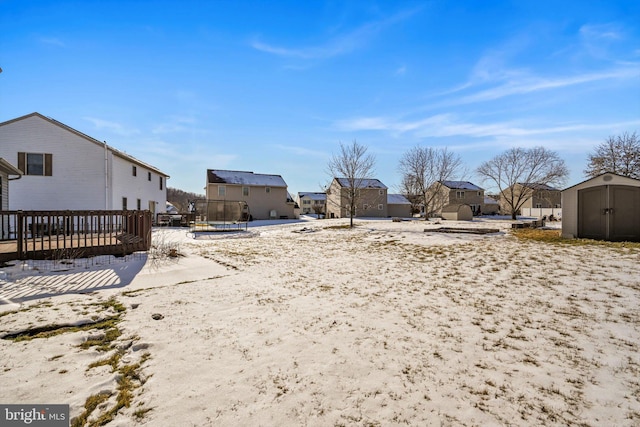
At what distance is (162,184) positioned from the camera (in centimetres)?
2805

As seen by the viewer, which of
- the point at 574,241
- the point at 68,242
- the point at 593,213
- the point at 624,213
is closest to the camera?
the point at 68,242

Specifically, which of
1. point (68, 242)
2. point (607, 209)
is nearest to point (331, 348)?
point (68, 242)

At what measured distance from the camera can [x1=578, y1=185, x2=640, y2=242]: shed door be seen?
40.9ft

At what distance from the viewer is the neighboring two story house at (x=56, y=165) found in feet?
55.1

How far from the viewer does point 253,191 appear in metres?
36.2

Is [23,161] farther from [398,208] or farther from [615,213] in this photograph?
[398,208]

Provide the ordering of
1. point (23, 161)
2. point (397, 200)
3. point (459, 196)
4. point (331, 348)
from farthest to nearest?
point (459, 196) → point (397, 200) → point (23, 161) → point (331, 348)

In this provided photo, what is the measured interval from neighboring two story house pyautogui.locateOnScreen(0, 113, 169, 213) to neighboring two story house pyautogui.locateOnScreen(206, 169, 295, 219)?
16.1 metres

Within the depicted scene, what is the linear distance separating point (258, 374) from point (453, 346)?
236cm

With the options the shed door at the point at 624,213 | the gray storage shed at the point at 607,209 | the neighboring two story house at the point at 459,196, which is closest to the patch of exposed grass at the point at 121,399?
the gray storage shed at the point at 607,209

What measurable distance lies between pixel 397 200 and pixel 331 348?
156ft

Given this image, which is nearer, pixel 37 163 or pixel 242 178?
pixel 37 163

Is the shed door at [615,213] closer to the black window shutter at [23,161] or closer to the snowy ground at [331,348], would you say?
the snowy ground at [331,348]

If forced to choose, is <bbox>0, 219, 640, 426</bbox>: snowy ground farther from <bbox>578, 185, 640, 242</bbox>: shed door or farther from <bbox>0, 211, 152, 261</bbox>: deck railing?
<bbox>578, 185, 640, 242</bbox>: shed door
